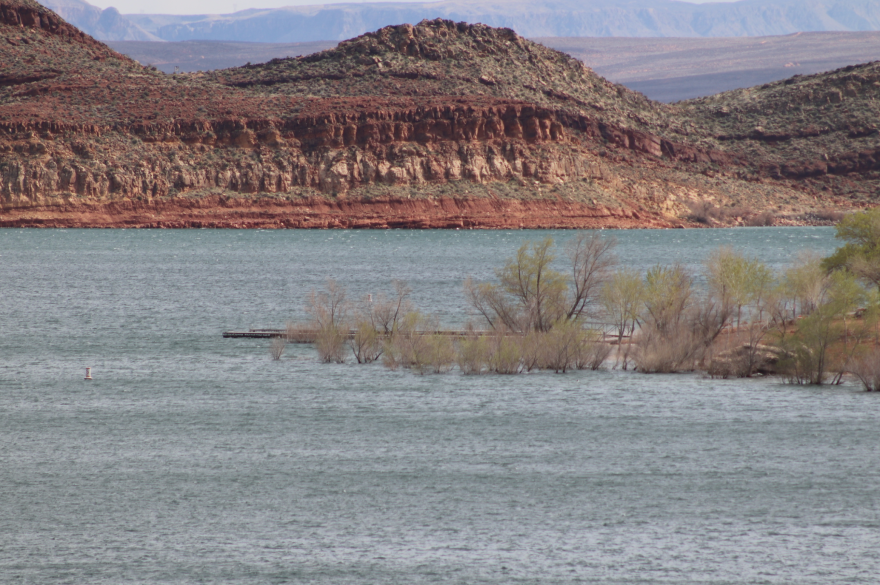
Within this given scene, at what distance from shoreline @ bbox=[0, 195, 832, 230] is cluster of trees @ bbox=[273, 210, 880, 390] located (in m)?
74.2

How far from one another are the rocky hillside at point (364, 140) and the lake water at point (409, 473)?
7319cm

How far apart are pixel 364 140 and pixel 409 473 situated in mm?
94804

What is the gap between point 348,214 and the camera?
358ft

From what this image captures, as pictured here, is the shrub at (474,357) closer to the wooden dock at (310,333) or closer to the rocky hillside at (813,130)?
the wooden dock at (310,333)

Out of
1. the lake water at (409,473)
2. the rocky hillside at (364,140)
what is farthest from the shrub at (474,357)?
the rocky hillside at (364,140)

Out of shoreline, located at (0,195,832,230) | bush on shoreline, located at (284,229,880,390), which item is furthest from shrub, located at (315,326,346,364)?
shoreline, located at (0,195,832,230)

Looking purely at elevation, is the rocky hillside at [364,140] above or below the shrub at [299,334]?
above

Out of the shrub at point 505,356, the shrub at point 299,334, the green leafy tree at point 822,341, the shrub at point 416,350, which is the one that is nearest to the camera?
the green leafy tree at point 822,341

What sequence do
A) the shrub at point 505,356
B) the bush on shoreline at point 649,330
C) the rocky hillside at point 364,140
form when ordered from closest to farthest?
the bush on shoreline at point 649,330, the shrub at point 505,356, the rocky hillside at point 364,140

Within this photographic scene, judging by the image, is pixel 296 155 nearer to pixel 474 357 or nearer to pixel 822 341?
pixel 474 357

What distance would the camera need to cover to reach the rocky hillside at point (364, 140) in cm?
10581

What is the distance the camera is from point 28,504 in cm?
1733

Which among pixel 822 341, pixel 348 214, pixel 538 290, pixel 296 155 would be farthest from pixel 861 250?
pixel 296 155

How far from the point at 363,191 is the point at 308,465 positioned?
9052 cm
